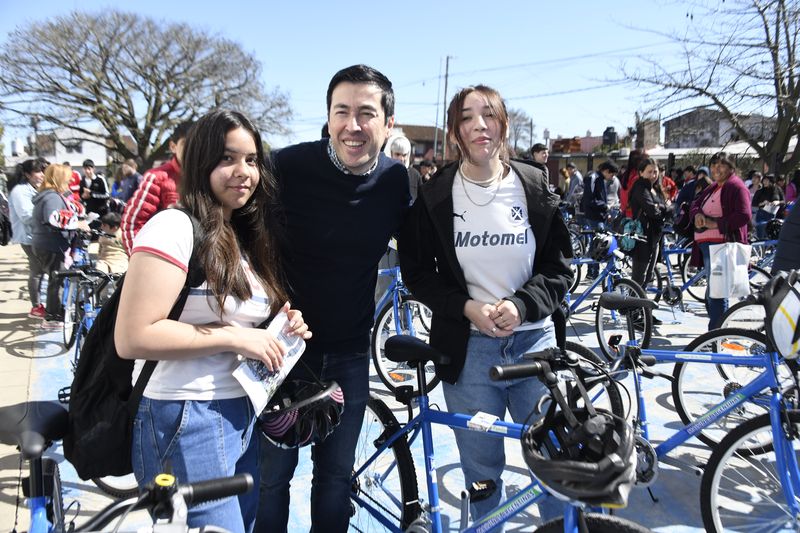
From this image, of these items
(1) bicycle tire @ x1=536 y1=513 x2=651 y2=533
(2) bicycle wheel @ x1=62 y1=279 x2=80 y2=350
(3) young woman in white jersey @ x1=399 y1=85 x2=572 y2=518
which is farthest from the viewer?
(2) bicycle wheel @ x1=62 y1=279 x2=80 y2=350

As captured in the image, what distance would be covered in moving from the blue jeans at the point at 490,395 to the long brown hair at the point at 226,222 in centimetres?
84

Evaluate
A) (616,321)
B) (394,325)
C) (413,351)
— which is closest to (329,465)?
(413,351)

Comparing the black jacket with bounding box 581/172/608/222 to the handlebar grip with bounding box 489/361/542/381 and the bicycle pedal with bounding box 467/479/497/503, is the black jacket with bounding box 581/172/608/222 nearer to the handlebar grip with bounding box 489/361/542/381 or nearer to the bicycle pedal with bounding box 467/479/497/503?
the bicycle pedal with bounding box 467/479/497/503

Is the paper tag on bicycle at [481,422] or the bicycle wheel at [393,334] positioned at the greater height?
the paper tag on bicycle at [481,422]

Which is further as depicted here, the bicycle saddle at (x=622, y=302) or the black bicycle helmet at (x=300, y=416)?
the bicycle saddle at (x=622, y=302)

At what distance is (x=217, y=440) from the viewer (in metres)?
1.58

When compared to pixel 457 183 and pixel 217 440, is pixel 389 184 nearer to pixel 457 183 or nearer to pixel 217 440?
pixel 457 183

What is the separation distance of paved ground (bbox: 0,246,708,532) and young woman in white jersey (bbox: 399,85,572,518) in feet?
3.41

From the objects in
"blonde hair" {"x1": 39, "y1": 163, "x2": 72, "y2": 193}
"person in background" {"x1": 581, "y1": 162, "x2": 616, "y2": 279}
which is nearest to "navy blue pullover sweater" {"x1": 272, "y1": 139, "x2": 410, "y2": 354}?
"blonde hair" {"x1": 39, "y1": 163, "x2": 72, "y2": 193}

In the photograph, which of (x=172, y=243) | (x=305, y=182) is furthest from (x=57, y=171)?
(x=172, y=243)

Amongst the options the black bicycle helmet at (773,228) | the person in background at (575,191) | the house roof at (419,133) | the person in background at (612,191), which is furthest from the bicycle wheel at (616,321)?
the house roof at (419,133)

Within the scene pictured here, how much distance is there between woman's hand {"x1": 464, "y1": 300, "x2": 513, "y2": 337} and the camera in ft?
6.75

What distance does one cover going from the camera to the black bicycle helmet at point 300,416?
190 cm

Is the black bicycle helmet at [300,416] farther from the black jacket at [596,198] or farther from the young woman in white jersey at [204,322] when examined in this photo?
the black jacket at [596,198]
